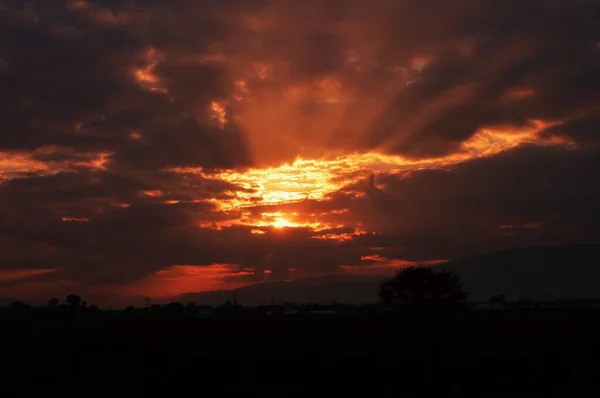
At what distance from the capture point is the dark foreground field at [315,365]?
3478 centimetres

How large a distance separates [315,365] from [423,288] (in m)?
85.8

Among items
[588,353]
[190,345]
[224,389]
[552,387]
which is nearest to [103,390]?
[224,389]

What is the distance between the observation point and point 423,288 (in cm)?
12344

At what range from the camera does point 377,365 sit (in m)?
39.5

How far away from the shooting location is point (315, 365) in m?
40.5

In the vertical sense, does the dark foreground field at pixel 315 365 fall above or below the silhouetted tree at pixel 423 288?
below

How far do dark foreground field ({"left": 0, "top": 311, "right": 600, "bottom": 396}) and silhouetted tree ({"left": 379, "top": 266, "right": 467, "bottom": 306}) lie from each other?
2523 inches

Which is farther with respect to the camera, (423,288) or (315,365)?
(423,288)

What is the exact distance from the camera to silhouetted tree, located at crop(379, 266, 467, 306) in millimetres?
122188

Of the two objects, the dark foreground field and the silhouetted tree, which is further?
the silhouetted tree

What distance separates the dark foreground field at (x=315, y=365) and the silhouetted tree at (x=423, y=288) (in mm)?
64074

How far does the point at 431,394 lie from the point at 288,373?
29.9 ft

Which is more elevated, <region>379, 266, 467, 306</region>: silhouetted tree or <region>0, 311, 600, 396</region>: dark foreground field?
<region>379, 266, 467, 306</region>: silhouetted tree

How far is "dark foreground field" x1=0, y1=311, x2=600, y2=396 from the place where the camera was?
3478cm
